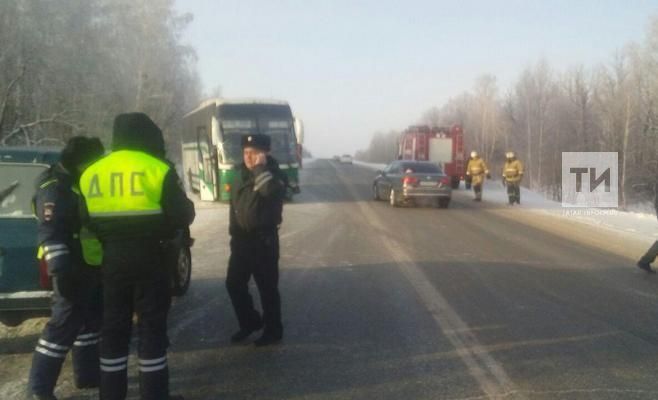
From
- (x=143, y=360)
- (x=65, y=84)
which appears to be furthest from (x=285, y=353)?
(x=65, y=84)

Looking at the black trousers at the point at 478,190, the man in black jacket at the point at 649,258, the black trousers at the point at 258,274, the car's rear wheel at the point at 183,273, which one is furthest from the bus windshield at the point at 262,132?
the black trousers at the point at 258,274

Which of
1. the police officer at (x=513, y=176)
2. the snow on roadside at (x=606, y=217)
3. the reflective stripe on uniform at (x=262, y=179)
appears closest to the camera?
the reflective stripe on uniform at (x=262, y=179)

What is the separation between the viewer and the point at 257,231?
546cm

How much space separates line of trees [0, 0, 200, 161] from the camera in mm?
24391

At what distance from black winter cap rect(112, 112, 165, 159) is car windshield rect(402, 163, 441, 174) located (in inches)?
630

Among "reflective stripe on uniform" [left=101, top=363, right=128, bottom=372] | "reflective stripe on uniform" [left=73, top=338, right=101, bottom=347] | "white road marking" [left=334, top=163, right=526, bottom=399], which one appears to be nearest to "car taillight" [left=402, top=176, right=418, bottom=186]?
"white road marking" [left=334, top=163, right=526, bottom=399]

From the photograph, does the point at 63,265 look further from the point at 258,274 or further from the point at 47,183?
the point at 258,274

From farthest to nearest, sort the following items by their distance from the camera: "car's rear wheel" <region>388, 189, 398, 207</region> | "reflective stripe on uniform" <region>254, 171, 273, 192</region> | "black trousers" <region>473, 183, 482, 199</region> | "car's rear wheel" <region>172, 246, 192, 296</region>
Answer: "black trousers" <region>473, 183, 482, 199</region> → "car's rear wheel" <region>388, 189, 398, 207</region> → "car's rear wheel" <region>172, 246, 192, 296</region> → "reflective stripe on uniform" <region>254, 171, 273, 192</region>

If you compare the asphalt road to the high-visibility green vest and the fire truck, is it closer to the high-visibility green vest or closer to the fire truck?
the high-visibility green vest

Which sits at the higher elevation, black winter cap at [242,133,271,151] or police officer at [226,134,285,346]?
black winter cap at [242,133,271,151]

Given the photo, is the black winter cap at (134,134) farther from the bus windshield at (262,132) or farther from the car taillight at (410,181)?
the car taillight at (410,181)

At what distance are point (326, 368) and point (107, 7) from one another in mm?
33366

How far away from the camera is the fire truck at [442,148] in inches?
1214

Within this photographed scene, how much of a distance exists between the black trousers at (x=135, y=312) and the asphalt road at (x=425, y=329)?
557 mm
